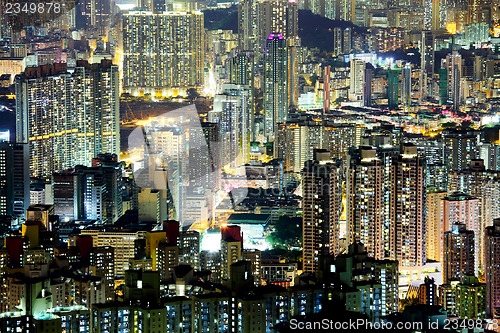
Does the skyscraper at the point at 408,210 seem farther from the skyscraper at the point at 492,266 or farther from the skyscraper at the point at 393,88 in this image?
the skyscraper at the point at 393,88

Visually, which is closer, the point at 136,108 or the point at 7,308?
the point at 7,308

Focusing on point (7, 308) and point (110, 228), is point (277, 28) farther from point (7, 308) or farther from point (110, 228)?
point (7, 308)

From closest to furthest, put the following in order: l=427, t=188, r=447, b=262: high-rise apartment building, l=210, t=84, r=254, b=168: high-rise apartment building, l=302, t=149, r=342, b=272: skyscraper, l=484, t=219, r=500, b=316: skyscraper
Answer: l=484, t=219, r=500, b=316: skyscraper
l=302, t=149, r=342, b=272: skyscraper
l=427, t=188, r=447, b=262: high-rise apartment building
l=210, t=84, r=254, b=168: high-rise apartment building

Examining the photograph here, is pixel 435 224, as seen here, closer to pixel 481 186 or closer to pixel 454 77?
pixel 481 186

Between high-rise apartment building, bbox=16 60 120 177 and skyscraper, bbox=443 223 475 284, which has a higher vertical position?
high-rise apartment building, bbox=16 60 120 177

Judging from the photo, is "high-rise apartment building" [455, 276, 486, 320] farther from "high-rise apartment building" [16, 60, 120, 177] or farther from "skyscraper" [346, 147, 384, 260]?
"high-rise apartment building" [16, 60, 120, 177]

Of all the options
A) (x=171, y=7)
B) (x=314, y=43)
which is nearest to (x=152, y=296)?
(x=171, y=7)

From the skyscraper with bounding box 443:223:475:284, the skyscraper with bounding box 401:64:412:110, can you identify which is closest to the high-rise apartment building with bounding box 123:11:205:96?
the skyscraper with bounding box 401:64:412:110

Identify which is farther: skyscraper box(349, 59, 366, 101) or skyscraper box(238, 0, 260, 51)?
skyscraper box(349, 59, 366, 101)
